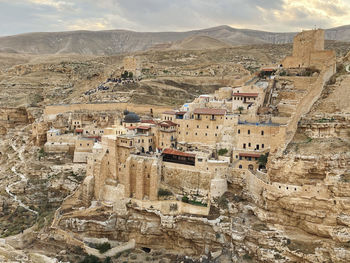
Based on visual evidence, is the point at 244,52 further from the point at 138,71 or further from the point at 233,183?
the point at 233,183

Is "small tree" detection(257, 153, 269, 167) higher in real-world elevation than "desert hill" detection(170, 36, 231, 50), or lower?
lower

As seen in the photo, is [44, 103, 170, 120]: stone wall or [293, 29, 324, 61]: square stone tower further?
[44, 103, 170, 120]: stone wall

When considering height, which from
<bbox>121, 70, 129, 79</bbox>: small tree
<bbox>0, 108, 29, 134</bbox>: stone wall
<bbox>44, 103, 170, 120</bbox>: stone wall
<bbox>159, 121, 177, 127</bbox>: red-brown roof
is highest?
<bbox>121, 70, 129, 79</bbox>: small tree

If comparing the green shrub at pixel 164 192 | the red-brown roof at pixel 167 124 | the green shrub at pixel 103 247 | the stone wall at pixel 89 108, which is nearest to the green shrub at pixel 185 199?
the green shrub at pixel 164 192

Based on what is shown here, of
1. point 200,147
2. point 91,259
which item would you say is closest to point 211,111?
point 200,147

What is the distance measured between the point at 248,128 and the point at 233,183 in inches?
222

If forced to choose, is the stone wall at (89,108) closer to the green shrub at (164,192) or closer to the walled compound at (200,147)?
the walled compound at (200,147)

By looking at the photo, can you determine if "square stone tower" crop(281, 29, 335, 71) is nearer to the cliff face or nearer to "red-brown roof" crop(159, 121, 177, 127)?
the cliff face

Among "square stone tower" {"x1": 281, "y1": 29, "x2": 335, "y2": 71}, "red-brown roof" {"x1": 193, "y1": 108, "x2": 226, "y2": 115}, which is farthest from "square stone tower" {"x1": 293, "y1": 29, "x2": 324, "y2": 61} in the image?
"red-brown roof" {"x1": 193, "y1": 108, "x2": 226, "y2": 115}

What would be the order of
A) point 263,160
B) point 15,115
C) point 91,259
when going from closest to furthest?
1. point 91,259
2. point 263,160
3. point 15,115

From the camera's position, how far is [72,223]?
33062 mm

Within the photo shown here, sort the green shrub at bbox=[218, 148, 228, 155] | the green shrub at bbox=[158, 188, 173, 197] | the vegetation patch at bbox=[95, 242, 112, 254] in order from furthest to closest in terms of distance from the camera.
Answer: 1. the green shrub at bbox=[218, 148, 228, 155]
2. the green shrub at bbox=[158, 188, 173, 197]
3. the vegetation patch at bbox=[95, 242, 112, 254]

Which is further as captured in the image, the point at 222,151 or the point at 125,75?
the point at 125,75

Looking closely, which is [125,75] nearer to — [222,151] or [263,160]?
[222,151]
